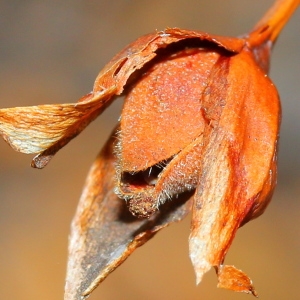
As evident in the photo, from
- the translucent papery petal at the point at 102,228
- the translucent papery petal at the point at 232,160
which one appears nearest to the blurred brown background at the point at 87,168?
the translucent papery petal at the point at 102,228

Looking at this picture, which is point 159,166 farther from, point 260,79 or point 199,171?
point 260,79

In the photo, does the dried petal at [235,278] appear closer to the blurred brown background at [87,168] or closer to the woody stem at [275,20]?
the woody stem at [275,20]

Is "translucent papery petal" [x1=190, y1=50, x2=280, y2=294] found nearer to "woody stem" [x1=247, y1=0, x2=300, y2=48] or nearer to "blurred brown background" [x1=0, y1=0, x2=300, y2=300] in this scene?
"woody stem" [x1=247, y1=0, x2=300, y2=48]

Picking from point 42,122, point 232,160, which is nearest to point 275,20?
point 232,160

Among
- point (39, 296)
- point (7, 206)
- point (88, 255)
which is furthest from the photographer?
point (7, 206)

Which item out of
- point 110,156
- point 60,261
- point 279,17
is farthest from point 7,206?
point 279,17

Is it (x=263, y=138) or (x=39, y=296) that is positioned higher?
(x=263, y=138)
